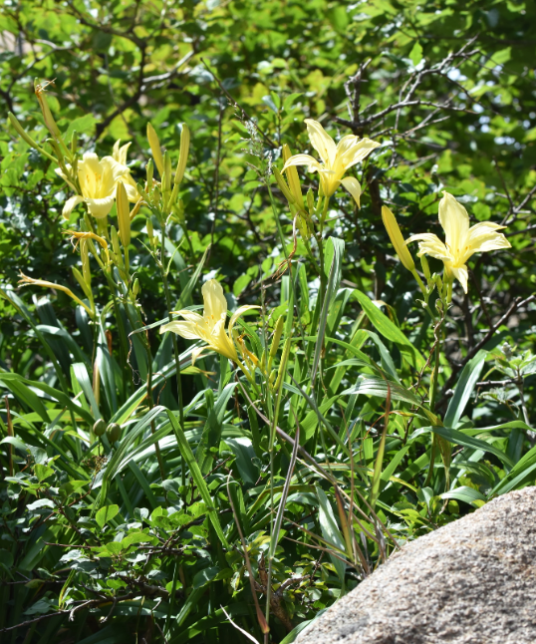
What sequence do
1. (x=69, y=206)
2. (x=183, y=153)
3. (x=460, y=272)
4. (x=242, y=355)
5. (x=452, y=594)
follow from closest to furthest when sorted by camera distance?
(x=452, y=594), (x=242, y=355), (x=460, y=272), (x=69, y=206), (x=183, y=153)

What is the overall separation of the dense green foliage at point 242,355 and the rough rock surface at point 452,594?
0.10 meters

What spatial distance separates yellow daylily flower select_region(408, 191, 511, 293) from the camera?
126 centimetres

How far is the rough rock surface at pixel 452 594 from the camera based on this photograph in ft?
2.90

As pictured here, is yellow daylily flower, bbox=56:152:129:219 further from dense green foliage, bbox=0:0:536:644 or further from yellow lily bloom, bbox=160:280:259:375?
yellow lily bloom, bbox=160:280:259:375

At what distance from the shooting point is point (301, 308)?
1.63 meters

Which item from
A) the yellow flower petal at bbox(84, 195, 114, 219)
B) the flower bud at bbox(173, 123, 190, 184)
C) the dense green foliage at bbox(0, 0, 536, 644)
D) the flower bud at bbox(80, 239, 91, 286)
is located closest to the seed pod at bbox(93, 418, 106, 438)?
the dense green foliage at bbox(0, 0, 536, 644)

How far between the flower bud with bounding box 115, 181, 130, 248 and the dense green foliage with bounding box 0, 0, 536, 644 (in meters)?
0.01

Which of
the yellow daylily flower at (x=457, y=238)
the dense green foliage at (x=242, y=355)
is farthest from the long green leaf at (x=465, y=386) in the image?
the yellow daylily flower at (x=457, y=238)

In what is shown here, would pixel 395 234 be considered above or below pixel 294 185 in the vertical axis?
below

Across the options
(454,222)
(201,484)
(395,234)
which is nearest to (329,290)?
(395,234)

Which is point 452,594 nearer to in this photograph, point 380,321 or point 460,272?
point 460,272

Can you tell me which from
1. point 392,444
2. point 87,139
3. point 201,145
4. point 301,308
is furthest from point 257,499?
point 87,139

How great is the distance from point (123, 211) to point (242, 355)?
19.7 inches

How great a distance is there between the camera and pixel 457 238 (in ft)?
4.22
